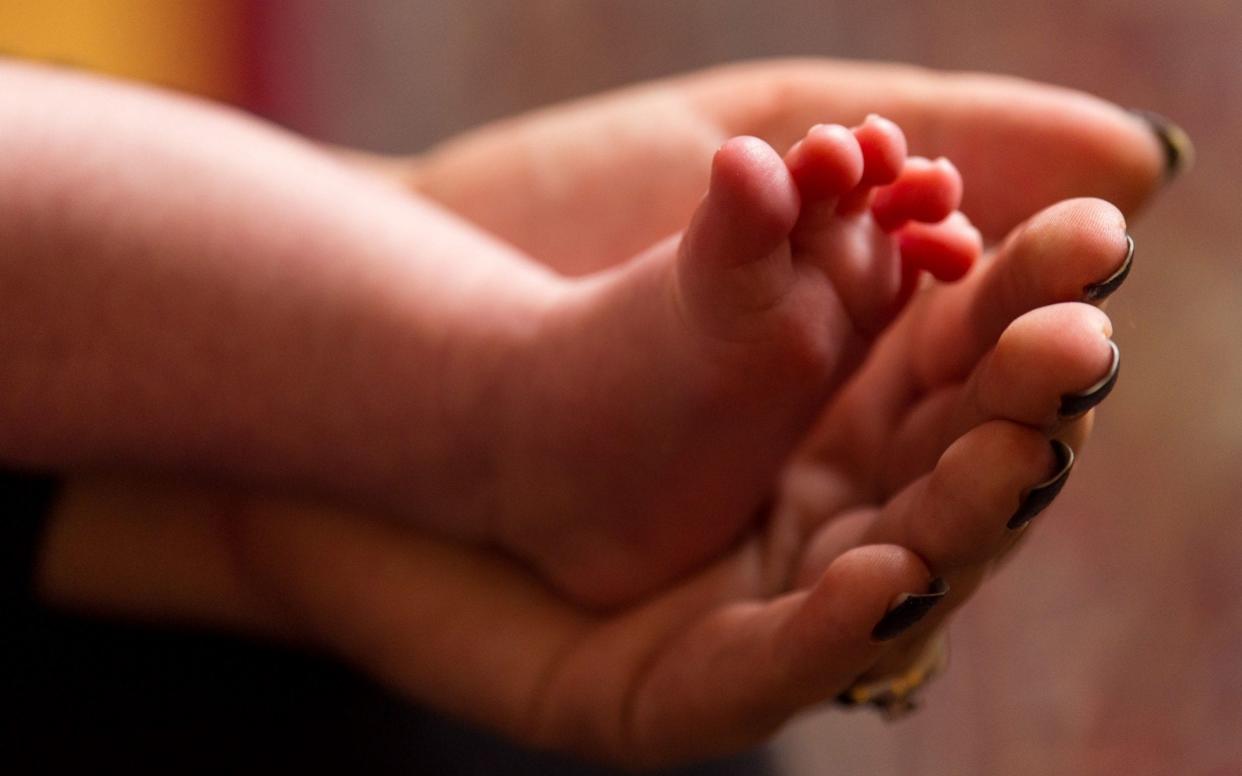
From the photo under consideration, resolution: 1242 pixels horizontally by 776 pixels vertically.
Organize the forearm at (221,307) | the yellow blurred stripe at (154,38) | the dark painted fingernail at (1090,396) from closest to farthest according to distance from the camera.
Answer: the dark painted fingernail at (1090,396) → the forearm at (221,307) → the yellow blurred stripe at (154,38)

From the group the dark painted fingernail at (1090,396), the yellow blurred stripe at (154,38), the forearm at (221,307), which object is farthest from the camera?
the yellow blurred stripe at (154,38)

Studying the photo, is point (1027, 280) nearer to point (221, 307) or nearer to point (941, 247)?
point (941, 247)

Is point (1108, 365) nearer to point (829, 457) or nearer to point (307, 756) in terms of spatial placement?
point (829, 457)

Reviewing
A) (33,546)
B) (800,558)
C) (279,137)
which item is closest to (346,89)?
(279,137)

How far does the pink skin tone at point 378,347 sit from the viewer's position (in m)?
0.44

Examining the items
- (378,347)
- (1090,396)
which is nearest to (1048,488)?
(1090,396)

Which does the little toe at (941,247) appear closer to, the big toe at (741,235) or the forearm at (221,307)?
the big toe at (741,235)

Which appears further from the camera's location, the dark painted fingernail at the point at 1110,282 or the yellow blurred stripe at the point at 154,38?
the yellow blurred stripe at the point at 154,38

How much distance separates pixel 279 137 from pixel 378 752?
0.31 meters

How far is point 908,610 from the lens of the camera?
0.38 meters

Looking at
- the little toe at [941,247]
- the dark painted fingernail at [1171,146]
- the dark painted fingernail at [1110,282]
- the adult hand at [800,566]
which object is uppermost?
the dark painted fingernail at [1110,282]

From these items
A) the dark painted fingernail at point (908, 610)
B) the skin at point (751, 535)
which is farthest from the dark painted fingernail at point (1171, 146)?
the dark painted fingernail at point (908, 610)

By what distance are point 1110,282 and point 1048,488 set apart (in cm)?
7

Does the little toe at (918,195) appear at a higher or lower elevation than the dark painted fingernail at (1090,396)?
higher
